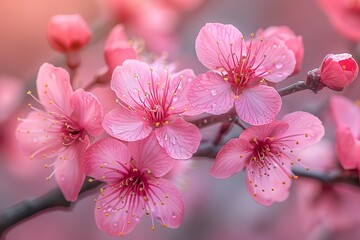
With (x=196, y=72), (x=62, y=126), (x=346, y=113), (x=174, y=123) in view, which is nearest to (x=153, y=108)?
(x=174, y=123)

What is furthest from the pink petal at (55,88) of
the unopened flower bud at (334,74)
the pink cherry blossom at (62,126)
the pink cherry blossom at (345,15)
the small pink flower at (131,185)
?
the pink cherry blossom at (345,15)

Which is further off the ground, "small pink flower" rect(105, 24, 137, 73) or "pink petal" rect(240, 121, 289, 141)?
"small pink flower" rect(105, 24, 137, 73)

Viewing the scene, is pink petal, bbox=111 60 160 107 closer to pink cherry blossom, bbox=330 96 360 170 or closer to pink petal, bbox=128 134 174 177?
pink petal, bbox=128 134 174 177

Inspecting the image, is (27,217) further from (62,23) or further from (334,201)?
(334,201)

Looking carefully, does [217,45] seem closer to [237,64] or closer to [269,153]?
[237,64]

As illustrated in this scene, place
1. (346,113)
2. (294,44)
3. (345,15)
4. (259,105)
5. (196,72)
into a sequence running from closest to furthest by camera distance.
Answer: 1. (259,105)
2. (294,44)
3. (346,113)
4. (345,15)
5. (196,72)

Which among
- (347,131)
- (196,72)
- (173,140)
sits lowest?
(196,72)

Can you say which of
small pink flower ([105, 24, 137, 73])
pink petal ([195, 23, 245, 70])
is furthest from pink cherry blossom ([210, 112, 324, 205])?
small pink flower ([105, 24, 137, 73])
